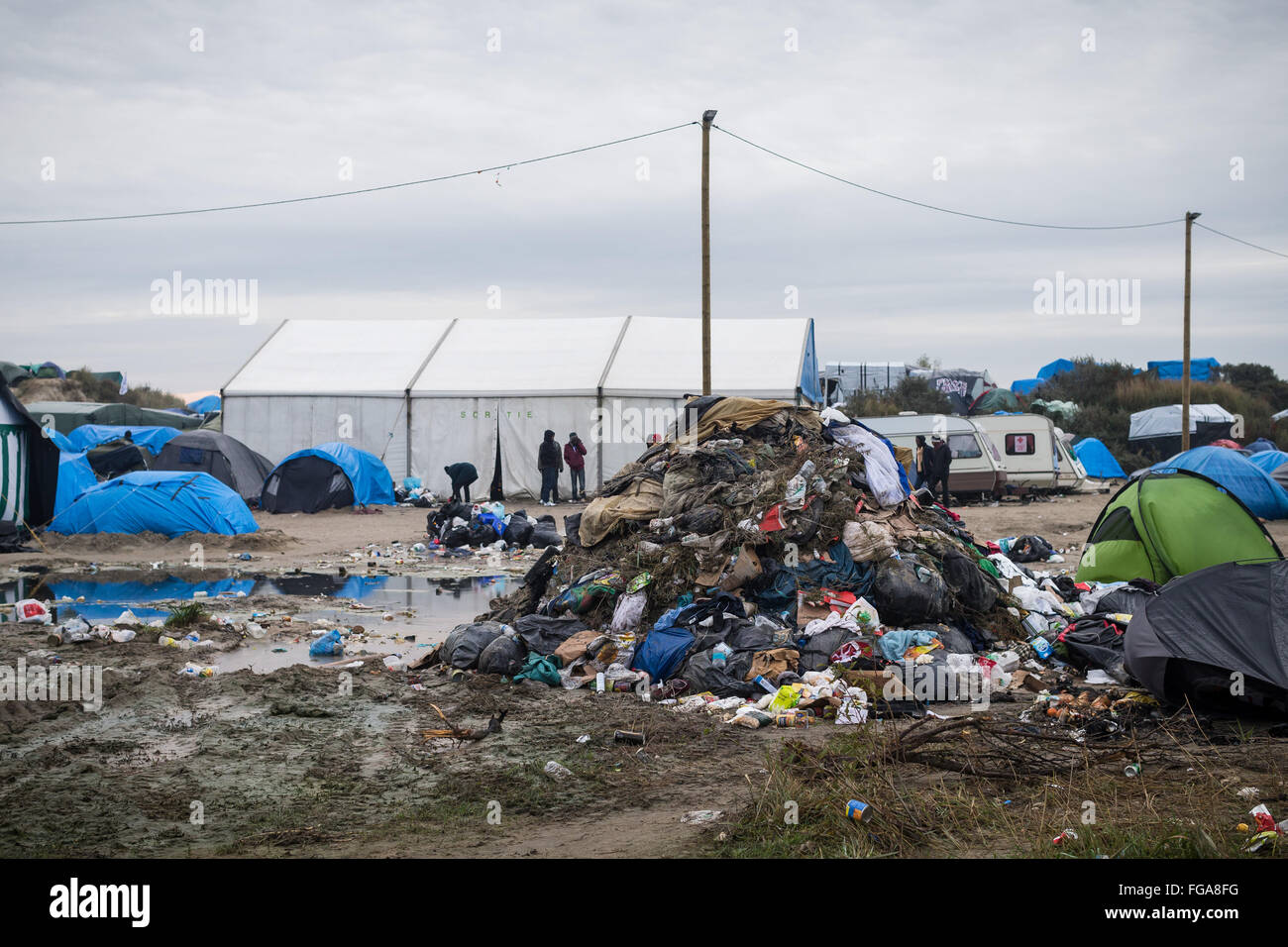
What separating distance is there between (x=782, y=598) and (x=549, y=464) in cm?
1485

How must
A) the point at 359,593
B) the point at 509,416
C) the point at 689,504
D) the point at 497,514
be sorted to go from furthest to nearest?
the point at 509,416 → the point at 497,514 → the point at 359,593 → the point at 689,504

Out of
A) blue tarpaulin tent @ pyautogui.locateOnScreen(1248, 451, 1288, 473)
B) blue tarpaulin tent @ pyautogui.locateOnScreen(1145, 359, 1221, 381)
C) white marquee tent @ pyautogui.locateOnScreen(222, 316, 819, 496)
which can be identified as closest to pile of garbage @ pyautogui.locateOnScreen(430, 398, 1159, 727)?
white marquee tent @ pyautogui.locateOnScreen(222, 316, 819, 496)

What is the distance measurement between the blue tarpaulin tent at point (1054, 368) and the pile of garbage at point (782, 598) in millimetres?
39357

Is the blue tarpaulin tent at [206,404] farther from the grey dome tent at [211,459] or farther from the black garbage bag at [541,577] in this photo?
the black garbage bag at [541,577]

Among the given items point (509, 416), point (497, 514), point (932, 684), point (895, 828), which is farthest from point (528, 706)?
point (509, 416)

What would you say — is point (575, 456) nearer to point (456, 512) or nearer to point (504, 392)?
point (504, 392)

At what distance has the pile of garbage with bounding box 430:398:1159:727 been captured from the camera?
286 inches

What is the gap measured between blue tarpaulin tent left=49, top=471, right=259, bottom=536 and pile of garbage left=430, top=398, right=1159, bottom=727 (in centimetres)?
869

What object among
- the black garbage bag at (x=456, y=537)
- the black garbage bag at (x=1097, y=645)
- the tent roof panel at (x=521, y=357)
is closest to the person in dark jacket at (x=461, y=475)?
the tent roof panel at (x=521, y=357)

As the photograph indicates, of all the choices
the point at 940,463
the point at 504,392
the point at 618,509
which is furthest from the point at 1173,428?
the point at 618,509

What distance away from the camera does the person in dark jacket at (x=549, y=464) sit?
2289 centimetres

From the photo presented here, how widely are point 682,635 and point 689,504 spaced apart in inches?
83.5
